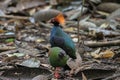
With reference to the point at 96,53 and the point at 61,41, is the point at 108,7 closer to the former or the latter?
the point at 96,53

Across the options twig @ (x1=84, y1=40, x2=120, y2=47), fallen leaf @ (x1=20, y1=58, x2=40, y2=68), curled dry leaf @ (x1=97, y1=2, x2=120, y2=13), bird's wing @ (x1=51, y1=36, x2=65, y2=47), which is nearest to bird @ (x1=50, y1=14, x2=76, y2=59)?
bird's wing @ (x1=51, y1=36, x2=65, y2=47)

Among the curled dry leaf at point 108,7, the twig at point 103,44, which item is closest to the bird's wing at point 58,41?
the twig at point 103,44

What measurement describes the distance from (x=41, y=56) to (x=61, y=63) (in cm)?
141

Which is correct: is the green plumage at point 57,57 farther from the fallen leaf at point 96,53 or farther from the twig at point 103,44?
the twig at point 103,44

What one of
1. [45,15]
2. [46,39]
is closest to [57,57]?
[46,39]

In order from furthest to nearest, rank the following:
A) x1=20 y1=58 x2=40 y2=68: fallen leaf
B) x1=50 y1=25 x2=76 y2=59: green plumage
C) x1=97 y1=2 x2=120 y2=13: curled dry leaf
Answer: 1. x1=97 y1=2 x2=120 y2=13: curled dry leaf
2. x1=20 y1=58 x2=40 y2=68: fallen leaf
3. x1=50 y1=25 x2=76 y2=59: green plumage

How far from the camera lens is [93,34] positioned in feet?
20.1

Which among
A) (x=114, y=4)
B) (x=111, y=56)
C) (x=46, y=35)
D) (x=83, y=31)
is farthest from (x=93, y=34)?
(x=114, y=4)

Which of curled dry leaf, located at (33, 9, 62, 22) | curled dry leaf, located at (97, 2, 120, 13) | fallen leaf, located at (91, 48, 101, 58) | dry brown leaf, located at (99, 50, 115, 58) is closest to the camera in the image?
dry brown leaf, located at (99, 50, 115, 58)

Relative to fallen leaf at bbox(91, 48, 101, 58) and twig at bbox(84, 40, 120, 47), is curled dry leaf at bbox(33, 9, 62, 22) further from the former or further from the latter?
fallen leaf at bbox(91, 48, 101, 58)

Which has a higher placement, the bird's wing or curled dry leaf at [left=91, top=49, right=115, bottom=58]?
the bird's wing

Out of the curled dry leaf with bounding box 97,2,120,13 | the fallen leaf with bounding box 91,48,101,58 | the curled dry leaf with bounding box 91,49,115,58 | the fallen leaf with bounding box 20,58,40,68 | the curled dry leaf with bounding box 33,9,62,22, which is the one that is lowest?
the curled dry leaf with bounding box 97,2,120,13

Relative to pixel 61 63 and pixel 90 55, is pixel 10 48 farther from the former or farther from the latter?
pixel 61 63

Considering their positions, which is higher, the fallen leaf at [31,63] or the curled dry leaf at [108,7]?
the fallen leaf at [31,63]
